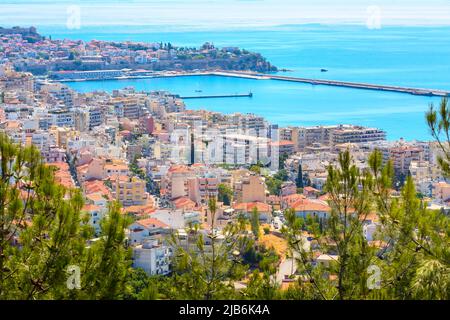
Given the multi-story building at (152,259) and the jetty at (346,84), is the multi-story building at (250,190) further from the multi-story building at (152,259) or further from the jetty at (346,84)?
the jetty at (346,84)

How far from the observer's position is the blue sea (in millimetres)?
13703

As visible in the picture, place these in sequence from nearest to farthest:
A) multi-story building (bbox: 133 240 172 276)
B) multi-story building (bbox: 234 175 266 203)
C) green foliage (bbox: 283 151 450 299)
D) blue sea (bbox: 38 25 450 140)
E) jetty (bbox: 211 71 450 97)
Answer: green foliage (bbox: 283 151 450 299), multi-story building (bbox: 133 240 172 276), multi-story building (bbox: 234 175 266 203), jetty (bbox: 211 71 450 97), blue sea (bbox: 38 25 450 140)

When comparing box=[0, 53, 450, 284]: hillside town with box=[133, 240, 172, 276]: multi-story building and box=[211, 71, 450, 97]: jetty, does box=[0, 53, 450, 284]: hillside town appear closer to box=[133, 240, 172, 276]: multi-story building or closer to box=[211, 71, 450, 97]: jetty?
box=[133, 240, 172, 276]: multi-story building

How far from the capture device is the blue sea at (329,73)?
45.0 ft

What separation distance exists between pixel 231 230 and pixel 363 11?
25.6 ft

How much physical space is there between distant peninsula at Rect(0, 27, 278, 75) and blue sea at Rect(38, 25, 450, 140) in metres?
0.33

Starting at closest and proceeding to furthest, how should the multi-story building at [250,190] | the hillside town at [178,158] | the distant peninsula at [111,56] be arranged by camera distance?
1. the hillside town at [178,158]
2. the multi-story building at [250,190]
3. the distant peninsula at [111,56]

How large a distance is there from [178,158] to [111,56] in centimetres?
1247

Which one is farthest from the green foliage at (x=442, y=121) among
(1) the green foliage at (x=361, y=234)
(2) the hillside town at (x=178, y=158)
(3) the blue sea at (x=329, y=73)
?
(3) the blue sea at (x=329, y=73)

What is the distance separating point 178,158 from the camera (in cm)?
1059

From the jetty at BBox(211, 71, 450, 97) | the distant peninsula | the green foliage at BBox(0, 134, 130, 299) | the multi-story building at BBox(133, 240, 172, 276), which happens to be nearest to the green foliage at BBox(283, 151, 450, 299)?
the green foliage at BBox(0, 134, 130, 299)

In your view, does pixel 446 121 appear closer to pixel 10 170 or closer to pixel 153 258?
pixel 10 170

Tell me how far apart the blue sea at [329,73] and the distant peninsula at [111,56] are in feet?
1.08

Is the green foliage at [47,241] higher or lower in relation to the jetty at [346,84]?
lower
